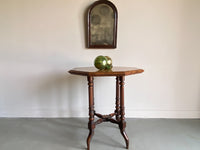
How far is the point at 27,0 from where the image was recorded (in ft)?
6.21

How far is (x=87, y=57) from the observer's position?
1984mm

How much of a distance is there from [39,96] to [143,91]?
157 centimetres

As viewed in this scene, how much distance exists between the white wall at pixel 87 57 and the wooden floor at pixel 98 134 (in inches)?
6.6

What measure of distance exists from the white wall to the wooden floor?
0.17 metres

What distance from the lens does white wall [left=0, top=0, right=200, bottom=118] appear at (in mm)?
1897

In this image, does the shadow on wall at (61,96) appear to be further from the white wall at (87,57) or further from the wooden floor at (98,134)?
the wooden floor at (98,134)

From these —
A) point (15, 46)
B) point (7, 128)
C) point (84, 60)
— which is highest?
point (15, 46)

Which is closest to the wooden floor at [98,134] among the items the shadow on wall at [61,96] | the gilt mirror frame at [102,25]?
the shadow on wall at [61,96]

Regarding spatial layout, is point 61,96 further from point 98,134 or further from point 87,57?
point 98,134

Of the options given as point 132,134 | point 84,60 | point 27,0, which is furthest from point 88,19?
point 132,134

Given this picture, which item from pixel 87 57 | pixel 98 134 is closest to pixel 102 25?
pixel 87 57

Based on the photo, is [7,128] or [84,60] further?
[84,60]

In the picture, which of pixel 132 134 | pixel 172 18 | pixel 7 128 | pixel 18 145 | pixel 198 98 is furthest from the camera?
pixel 198 98

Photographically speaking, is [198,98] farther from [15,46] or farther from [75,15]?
[15,46]
